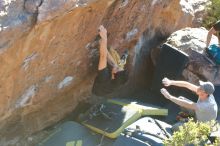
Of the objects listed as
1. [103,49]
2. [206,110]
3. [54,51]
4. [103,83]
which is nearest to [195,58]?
[206,110]

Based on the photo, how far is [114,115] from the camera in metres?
8.39

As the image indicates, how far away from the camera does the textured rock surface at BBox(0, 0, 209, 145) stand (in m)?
6.61

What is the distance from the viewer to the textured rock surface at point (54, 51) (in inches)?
260

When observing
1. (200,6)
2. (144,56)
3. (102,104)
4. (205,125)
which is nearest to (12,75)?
(102,104)

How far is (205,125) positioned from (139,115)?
229 cm

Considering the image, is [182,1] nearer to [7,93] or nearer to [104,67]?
[104,67]

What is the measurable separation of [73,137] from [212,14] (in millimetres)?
6725

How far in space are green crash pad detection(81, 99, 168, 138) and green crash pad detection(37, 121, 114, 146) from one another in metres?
0.13

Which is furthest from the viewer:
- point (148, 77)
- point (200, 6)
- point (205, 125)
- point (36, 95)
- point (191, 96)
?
point (200, 6)

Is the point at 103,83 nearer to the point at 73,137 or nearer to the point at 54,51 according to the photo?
the point at 73,137

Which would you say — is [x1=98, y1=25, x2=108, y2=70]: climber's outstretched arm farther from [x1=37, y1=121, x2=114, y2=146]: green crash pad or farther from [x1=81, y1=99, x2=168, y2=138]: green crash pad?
[x1=37, y1=121, x2=114, y2=146]: green crash pad

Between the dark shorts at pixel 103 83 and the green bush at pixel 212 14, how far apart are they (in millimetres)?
5221

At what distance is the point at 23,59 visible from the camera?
7.03 meters

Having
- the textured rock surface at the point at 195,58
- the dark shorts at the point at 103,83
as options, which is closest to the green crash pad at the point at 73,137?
the dark shorts at the point at 103,83
